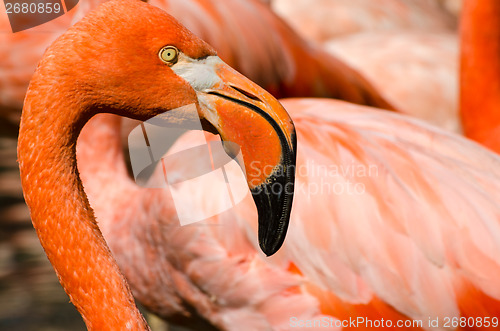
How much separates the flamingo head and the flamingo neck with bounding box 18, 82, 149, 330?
0.03 metres

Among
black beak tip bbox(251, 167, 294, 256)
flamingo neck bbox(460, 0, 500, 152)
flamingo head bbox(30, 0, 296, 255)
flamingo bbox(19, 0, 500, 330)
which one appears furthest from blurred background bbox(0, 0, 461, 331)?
black beak tip bbox(251, 167, 294, 256)

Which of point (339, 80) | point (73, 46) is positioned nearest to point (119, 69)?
point (73, 46)

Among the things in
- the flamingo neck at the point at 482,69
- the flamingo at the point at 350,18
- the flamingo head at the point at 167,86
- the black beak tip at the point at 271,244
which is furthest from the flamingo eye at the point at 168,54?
the flamingo at the point at 350,18

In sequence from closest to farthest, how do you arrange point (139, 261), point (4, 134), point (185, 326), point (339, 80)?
1. point (139, 261)
2. point (185, 326)
3. point (4, 134)
4. point (339, 80)

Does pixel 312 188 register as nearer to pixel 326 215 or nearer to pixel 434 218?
pixel 326 215

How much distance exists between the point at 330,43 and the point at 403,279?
2578 millimetres

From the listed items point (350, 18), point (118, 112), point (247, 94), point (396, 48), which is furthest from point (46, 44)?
point (350, 18)

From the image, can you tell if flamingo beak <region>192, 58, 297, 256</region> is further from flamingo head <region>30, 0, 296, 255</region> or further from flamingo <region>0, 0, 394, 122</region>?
flamingo <region>0, 0, 394, 122</region>

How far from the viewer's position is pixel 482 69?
9.16 ft

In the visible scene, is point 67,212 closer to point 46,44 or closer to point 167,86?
point 167,86

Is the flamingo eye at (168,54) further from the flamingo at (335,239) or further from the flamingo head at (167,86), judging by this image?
the flamingo at (335,239)

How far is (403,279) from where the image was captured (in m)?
1.76

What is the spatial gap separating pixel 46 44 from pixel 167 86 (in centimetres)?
93

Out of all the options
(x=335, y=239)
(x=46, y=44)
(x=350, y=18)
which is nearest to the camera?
(x=335, y=239)
